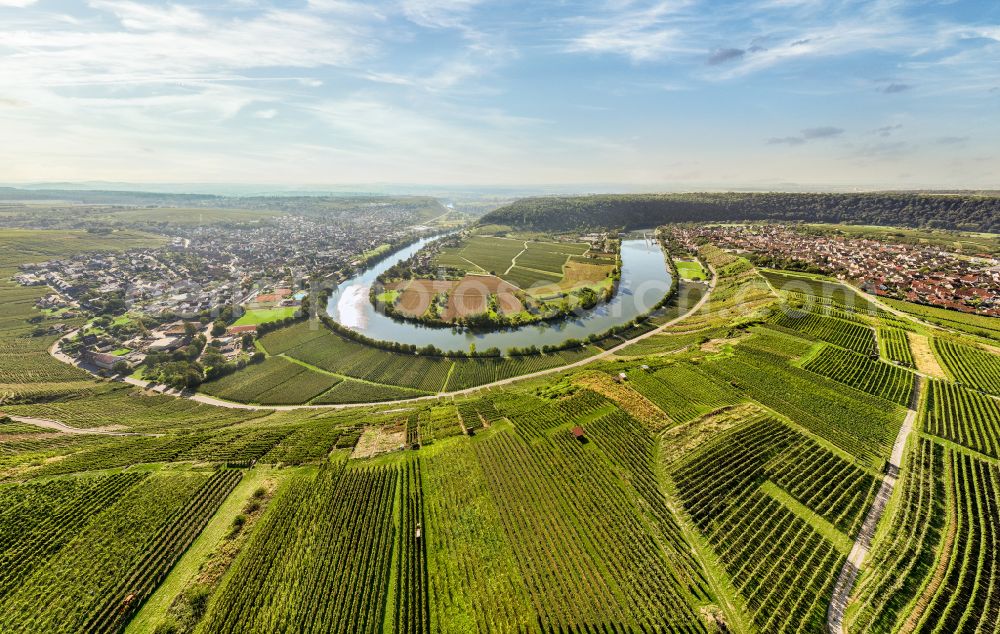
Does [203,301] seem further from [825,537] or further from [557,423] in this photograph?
[825,537]

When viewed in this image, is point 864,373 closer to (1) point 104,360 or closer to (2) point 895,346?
(2) point 895,346

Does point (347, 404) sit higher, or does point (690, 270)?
point (690, 270)

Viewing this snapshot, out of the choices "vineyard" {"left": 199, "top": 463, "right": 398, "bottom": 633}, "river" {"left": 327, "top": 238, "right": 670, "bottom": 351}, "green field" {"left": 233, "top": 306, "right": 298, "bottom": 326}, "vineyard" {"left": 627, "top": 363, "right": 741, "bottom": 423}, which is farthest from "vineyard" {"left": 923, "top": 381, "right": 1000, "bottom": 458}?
"green field" {"left": 233, "top": 306, "right": 298, "bottom": 326}

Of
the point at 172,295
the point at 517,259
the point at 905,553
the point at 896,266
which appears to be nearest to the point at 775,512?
the point at 905,553

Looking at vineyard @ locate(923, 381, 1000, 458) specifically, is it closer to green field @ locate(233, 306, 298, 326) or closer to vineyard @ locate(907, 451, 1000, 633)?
vineyard @ locate(907, 451, 1000, 633)

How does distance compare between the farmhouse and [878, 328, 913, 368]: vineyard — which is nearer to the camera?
[878, 328, 913, 368]: vineyard
